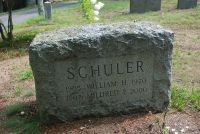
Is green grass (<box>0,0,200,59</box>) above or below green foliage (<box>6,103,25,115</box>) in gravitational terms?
below

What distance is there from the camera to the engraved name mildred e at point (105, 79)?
4922 millimetres

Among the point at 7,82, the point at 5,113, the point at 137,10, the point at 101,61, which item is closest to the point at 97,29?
the point at 101,61

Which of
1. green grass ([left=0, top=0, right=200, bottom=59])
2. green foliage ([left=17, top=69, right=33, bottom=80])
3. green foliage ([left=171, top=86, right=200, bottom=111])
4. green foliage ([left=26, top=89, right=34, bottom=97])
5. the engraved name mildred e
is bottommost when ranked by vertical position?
green grass ([left=0, top=0, right=200, bottom=59])

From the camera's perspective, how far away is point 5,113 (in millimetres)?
5801

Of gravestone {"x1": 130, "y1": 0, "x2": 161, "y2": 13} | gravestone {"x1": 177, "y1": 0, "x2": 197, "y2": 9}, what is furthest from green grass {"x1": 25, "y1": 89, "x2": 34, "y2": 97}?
gravestone {"x1": 177, "y1": 0, "x2": 197, "y2": 9}

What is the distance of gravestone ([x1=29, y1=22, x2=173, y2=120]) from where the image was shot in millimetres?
4777

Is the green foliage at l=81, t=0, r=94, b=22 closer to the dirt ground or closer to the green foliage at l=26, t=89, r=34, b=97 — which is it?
the green foliage at l=26, t=89, r=34, b=97

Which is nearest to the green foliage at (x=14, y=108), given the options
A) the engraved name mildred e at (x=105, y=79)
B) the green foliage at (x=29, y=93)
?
the green foliage at (x=29, y=93)

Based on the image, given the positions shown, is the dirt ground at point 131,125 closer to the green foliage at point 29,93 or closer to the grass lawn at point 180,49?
the grass lawn at point 180,49

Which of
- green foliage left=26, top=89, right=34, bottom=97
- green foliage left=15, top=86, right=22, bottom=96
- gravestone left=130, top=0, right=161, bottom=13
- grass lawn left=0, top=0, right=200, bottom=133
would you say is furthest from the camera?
gravestone left=130, top=0, right=161, bottom=13

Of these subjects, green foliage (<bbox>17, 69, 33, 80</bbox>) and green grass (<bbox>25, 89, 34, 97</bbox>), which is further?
green foliage (<bbox>17, 69, 33, 80</bbox>)

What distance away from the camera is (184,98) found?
5.55m

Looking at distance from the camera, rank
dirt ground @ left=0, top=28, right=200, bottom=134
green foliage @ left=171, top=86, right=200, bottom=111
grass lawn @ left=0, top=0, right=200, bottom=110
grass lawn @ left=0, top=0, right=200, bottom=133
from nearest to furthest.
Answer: dirt ground @ left=0, top=28, right=200, bottom=134
green foliage @ left=171, top=86, right=200, bottom=111
grass lawn @ left=0, top=0, right=200, bottom=133
grass lawn @ left=0, top=0, right=200, bottom=110

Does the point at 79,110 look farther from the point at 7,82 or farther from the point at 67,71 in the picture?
the point at 7,82
